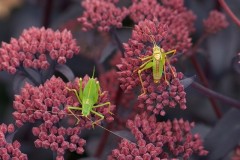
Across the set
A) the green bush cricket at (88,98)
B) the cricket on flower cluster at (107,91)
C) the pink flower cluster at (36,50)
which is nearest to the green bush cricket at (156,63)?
the cricket on flower cluster at (107,91)

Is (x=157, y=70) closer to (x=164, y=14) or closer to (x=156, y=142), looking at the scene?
(x=156, y=142)

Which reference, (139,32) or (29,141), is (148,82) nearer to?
(139,32)

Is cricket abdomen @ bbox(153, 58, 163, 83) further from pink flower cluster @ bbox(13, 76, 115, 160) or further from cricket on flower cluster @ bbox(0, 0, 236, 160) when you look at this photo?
pink flower cluster @ bbox(13, 76, 115, 160)

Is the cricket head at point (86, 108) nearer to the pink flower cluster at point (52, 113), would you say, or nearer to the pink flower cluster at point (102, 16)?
the pink flower cluster at point (52, 113)

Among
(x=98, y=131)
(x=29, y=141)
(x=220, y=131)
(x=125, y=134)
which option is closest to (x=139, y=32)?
(x=125, y=134)

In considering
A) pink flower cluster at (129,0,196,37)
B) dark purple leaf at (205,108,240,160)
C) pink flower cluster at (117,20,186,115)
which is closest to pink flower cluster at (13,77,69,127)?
pink flower cluster at (117,20,186,115)

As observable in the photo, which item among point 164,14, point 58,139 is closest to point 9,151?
point 58,139
